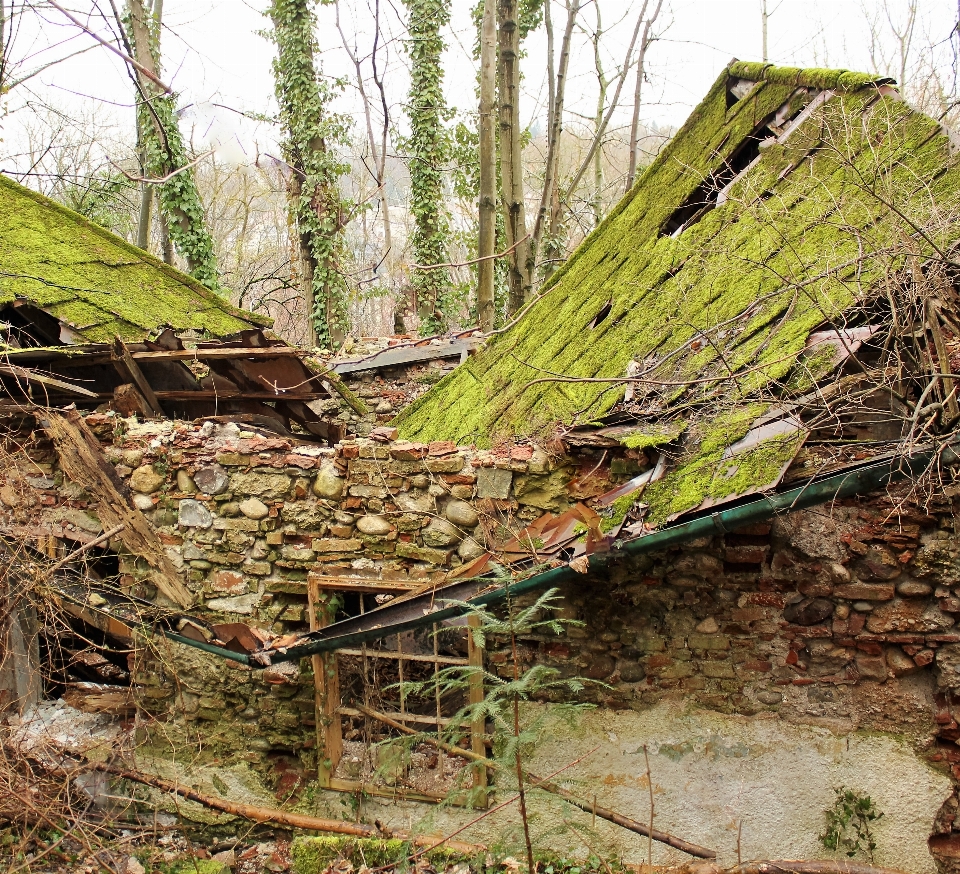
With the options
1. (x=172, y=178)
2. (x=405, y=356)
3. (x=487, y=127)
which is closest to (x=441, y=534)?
(x=405, y=356)

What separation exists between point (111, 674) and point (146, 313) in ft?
11.8

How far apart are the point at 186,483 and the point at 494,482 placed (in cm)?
207

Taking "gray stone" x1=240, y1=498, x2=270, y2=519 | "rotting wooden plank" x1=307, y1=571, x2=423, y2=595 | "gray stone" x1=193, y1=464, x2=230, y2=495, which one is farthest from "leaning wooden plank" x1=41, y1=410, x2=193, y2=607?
"rotting wooden plank" x1=307, y1=571, x2=423, y2=595

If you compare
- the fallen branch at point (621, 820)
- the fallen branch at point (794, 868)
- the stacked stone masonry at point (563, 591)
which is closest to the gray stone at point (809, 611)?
the stacked stone masonry at point (563, 591)

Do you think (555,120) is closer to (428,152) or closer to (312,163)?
(428,152)

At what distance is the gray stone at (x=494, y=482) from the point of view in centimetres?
428

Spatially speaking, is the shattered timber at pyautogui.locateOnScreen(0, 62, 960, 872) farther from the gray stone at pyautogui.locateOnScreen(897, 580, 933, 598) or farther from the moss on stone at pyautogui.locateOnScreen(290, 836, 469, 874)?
the moss on stone at pyautogui.locateOnScreen(290, 836, 469, 874)

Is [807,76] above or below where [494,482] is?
above

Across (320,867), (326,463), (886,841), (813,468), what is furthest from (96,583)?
(886,841)

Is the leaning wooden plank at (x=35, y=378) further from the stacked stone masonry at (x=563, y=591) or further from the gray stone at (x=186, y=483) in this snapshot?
the gray stone at (x=186, y=483)

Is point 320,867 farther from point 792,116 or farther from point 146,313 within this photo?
point 792,116

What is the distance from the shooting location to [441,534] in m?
4.43

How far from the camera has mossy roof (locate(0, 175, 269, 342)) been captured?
692cm

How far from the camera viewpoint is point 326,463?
182 inches
